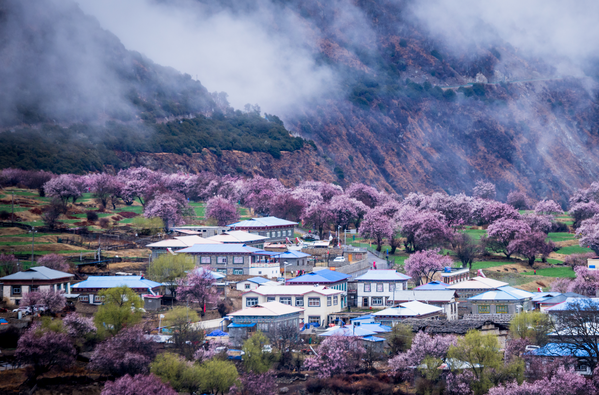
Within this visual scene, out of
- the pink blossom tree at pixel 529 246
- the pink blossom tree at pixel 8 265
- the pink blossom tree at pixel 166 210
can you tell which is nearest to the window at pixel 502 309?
the pink blossom tree at pixel 529 246

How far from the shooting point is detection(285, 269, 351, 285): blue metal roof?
68062 mm

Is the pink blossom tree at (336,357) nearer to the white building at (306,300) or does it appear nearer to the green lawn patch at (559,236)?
the white building at (306,300)

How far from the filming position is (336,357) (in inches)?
1984

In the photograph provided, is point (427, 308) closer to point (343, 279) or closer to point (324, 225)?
point (343, 279)

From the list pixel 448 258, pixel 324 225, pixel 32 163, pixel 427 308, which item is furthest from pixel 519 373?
pixel 32 163

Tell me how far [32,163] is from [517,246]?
8201 centimetres

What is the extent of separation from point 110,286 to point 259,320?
1302 cm

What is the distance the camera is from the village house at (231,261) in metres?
73.8

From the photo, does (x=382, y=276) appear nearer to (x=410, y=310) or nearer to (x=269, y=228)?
(x=410, y=310)

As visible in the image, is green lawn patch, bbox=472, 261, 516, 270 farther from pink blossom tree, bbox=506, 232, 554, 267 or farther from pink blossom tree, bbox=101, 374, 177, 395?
pink blossom tree, bbox=101, 374, 177, 395

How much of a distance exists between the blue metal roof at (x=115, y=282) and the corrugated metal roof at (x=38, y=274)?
1592mm

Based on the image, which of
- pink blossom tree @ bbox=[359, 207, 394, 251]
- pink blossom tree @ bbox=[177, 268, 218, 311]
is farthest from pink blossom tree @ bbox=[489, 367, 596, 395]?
pink blossom tree @ bbox=[359, 207, 394, 251]

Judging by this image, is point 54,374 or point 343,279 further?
point 343,279

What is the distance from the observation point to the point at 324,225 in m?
107
